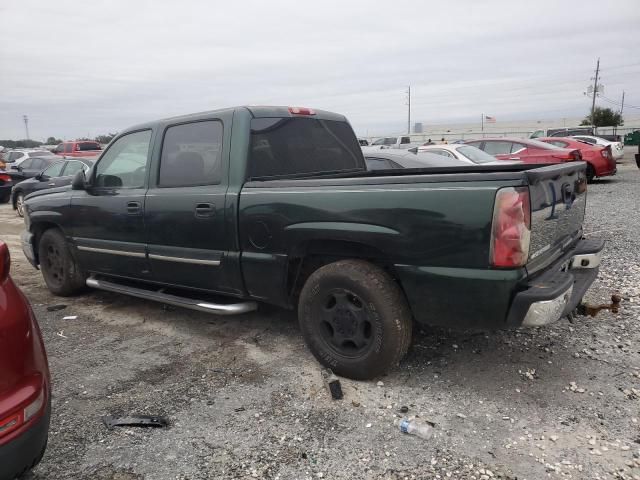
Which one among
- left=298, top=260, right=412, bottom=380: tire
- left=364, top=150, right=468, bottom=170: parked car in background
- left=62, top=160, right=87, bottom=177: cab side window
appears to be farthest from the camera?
left=62, top=160, right=87, bottom=177: cab side window

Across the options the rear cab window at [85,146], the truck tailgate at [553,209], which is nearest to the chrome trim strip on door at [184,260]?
the truck tailgate at [553,209]

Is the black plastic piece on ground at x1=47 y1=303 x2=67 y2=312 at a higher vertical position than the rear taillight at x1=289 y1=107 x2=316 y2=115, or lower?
lower

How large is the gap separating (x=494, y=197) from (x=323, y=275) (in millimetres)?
1215

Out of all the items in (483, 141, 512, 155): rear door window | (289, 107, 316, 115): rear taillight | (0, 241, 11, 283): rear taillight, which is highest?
(289, 107, 316, 115): rear taillight

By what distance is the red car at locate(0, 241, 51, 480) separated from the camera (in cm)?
195

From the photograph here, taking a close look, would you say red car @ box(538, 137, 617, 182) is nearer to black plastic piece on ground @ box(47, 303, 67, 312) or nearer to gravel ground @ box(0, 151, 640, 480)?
gravel ground @ box(0, 151, 640, 480)

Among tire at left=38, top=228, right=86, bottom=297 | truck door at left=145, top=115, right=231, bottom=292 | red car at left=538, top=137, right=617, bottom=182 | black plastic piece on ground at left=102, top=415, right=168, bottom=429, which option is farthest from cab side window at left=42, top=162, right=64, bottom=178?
red car at left=538, top=137, right=617, bottom=182

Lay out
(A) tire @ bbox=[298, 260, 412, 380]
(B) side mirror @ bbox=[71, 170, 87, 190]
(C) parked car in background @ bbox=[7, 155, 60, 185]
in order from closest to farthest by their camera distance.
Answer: (A) tire @ bbox=[298, 260, 412, 380] → (B) side mirror @ bbox=[71, 170, 87, 190] → (C) parked car in background @ bbox=[7, 155, 60, 185]

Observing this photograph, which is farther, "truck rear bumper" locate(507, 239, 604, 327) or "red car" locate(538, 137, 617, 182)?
"red car" locate(538, 137, 617, 182)

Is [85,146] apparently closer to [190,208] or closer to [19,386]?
[190,208]

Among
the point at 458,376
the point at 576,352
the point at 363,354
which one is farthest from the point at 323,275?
the point at 576,352

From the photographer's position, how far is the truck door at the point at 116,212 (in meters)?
4.35

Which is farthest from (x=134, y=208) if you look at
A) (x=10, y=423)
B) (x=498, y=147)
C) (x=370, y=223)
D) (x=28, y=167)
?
(x=28, y=167)

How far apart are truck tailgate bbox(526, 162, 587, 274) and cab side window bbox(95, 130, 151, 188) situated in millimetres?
3193
